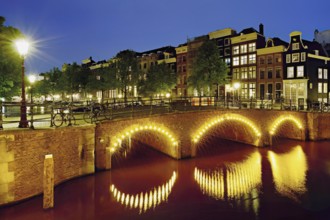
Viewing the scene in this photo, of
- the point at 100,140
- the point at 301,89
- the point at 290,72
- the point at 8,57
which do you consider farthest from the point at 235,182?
the point at 290,72

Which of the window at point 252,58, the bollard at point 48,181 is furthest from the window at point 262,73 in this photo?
the bollard at point 48,181

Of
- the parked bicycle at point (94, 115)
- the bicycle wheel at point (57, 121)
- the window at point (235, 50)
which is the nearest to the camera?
the bicycle wheel at point (57, 121)

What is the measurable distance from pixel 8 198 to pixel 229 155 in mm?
16539

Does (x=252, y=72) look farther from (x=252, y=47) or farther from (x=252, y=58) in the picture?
(x=252, y=47)

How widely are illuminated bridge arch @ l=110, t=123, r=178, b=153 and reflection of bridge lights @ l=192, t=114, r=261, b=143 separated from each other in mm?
1939

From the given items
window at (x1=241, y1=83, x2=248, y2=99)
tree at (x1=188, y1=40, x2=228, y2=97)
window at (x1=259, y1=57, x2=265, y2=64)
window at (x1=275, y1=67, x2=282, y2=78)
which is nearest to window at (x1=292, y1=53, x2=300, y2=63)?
window at (x1=275, y1=67, x2=282, y2=78)

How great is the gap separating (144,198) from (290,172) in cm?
1056

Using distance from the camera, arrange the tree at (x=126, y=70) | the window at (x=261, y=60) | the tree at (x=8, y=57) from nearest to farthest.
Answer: the tree at (x=8, y=57), the window at (x=261, y=60), the tree at (x=126, y=70)

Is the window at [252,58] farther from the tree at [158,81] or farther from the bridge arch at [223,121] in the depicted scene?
the bridge arch at [223,121]

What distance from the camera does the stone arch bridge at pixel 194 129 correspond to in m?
16.6

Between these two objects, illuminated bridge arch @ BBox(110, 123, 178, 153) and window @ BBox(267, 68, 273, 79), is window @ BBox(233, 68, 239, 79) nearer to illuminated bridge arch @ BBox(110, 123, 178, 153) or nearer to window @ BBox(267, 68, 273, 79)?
window @ BBox(267, 68, 273, 79)

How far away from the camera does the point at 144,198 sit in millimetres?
13414

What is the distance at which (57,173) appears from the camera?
13.8 metres

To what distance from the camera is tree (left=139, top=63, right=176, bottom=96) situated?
4416cm
